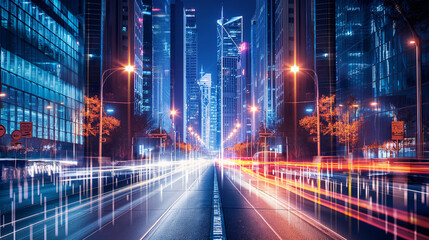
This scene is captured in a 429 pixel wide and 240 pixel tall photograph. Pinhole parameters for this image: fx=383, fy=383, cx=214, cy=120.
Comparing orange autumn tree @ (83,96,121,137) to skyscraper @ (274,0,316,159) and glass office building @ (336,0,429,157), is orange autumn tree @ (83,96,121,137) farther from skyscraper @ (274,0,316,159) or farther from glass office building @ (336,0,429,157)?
glass office building @ (336,0,429,157)

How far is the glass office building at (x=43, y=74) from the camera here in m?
41.2

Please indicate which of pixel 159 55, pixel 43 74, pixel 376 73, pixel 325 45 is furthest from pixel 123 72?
pixel 159 55

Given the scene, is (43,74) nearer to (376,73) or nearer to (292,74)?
(376,73)

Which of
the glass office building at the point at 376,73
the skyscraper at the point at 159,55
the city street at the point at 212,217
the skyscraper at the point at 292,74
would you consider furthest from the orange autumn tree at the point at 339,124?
the skyscraper at the point at 159,55

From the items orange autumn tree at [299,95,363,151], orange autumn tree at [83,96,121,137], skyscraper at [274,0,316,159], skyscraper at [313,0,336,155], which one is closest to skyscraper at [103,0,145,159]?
orange autumn tree at [83,96,121,137]

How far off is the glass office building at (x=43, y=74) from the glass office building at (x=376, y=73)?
130 ft

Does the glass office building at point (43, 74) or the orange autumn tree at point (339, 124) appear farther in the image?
the orange autumn tree at point (339, 124)

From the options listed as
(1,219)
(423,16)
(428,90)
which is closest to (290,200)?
(1,219)

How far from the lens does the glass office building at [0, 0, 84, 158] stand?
4122 cm

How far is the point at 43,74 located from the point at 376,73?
1766 inches

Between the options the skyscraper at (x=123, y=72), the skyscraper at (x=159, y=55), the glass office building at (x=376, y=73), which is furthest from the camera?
the skyscraper at (x=159, y=55)

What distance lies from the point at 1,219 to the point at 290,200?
10412 mm

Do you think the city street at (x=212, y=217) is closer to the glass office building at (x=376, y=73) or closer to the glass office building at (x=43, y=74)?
the glass office building at (x=43, y=74)

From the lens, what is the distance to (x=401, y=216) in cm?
1171
